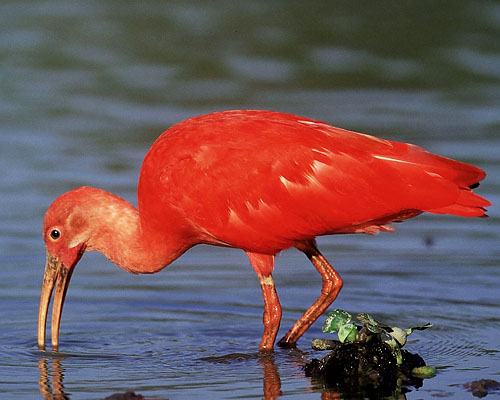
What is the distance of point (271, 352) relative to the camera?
27.2 ft

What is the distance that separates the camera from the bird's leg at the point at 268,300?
848cm

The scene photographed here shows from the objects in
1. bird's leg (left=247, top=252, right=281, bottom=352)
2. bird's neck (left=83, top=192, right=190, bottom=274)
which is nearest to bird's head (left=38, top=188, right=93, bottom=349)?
bird's neck (left=83, top=192, right=190, bottom=274)

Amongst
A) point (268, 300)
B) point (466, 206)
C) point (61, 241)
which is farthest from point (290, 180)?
point (61, 241)

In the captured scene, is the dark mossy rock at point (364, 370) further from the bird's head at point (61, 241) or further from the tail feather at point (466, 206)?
the bird's head at point (61, 241)

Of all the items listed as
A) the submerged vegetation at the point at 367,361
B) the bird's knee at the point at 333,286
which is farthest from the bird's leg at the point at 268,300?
the submerged vegetation at the point at 367,361

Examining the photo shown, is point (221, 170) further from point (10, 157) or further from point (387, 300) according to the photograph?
point (10, 157)

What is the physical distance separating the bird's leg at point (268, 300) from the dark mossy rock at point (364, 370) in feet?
3.37

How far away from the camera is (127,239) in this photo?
879 centimetres

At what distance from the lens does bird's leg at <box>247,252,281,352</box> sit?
334 inches

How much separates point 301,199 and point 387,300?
5.43 ft

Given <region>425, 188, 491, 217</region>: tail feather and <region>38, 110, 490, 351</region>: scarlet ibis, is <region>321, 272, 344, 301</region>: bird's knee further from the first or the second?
<region>425, 188, 491, 217</region>: tail feather

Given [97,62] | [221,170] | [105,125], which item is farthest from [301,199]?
[97,62]

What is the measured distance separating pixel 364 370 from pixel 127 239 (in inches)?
89.1

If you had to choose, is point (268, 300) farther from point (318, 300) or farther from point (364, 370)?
point (364, 370)
